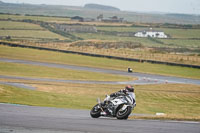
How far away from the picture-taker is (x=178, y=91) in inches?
1890

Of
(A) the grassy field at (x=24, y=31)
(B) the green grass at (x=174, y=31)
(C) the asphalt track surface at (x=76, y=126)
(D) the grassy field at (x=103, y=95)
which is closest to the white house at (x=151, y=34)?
(B) the green grass at (x=174, y=31)

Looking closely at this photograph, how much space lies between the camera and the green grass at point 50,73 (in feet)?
183

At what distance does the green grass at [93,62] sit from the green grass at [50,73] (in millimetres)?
10760

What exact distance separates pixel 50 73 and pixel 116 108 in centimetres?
4220

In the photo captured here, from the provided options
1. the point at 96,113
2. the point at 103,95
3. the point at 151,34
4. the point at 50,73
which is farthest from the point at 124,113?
the point at 151,34

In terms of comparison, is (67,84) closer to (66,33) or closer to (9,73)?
(9,73)

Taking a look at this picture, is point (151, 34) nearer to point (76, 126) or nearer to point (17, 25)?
point (17, 25)

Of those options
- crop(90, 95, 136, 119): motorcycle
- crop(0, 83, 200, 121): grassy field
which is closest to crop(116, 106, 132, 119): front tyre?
crop(90, 95, 136, 119): motorcycle

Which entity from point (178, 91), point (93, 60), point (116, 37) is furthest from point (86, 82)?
point (116, 37)

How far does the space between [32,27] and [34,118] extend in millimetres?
133638

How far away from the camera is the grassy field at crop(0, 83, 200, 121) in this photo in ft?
94.6

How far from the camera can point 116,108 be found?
57.2ft

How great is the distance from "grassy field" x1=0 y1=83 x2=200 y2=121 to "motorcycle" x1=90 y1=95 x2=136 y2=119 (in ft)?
25.9

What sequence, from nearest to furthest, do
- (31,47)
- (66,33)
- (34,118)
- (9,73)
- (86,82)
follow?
(34,118), (86,82), (9,73), (31,47), (66,33)
